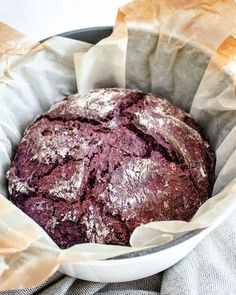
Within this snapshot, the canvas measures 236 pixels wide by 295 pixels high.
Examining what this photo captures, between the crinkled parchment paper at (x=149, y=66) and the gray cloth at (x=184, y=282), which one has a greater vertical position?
the crinkled parchment paper at (x=149, y=66)

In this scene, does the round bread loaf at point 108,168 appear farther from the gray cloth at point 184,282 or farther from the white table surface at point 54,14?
the white table surface at point 54,14

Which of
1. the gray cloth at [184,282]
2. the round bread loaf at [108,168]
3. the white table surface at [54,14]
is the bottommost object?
the gray cloth at [184,282]

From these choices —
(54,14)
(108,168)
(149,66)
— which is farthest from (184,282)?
(54,14)

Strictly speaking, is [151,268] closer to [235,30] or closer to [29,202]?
[29,202]

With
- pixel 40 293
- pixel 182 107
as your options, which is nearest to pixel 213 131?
pixel 182 107

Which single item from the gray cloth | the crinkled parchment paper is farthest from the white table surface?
the gray cloth

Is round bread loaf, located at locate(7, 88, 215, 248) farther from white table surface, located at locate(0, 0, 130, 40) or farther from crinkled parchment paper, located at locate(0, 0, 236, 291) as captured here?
white table surface, located at locate(0, 0, 130, 40)

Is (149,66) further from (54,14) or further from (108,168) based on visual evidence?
(54,14)

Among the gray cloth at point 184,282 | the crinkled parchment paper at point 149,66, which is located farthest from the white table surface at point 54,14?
the gray cloth at point 184,282
